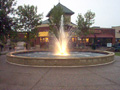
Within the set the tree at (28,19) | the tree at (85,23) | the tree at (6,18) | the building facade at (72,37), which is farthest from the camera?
the building facade at (72,37)

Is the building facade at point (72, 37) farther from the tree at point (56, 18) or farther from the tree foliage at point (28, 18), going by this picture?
the tree foliage at point (28, 18)

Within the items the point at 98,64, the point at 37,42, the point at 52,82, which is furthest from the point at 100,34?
the point at 52,82

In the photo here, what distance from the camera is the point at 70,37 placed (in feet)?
111

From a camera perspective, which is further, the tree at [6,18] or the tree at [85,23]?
the tree at [85,23]

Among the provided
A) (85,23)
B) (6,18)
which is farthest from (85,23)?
(6,18)

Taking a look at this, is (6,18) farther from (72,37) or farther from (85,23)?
(72,37)

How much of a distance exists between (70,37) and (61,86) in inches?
1142

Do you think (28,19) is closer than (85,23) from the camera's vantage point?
Yes

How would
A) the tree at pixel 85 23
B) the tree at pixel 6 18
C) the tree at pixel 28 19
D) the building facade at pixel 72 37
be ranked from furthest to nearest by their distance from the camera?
the building facade at pixel 72 37 < the tree at pixel 85 23 < the tree at pixel 28 19 < the tree at pixel 6 18

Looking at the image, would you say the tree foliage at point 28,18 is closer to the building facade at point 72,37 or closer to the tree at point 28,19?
the tree at point 28,19

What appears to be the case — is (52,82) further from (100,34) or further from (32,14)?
(100,34)

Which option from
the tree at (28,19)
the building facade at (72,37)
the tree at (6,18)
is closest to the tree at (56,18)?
the tree at (28,19)

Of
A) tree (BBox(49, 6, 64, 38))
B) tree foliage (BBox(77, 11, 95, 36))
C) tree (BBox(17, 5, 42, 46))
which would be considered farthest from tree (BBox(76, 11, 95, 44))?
tree (BBox(17, 5, 42, 46))

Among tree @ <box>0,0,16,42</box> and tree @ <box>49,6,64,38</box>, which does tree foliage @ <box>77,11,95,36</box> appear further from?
tree @ <box>0,0,16,42</box>
